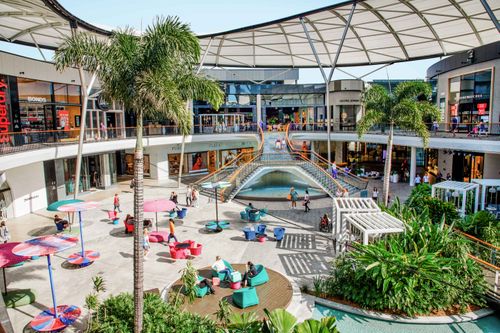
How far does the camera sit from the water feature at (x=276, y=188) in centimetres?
3036

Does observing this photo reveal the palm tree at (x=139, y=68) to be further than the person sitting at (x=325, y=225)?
No

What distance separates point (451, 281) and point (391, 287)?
2.17 m

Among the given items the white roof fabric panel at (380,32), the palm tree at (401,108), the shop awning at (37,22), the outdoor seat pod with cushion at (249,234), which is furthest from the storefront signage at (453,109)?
the shop awning at (37,22)

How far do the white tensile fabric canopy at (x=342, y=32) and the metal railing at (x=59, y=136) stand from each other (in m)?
7.00

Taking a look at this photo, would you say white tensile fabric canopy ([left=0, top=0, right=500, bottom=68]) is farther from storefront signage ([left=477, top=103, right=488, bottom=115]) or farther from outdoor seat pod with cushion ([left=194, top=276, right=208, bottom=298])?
outdoor seat pod with cushion ([left=194, top=276, right=208, bottom=298])

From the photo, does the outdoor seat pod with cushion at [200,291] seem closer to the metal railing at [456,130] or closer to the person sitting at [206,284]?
the person sitting at [206,284]

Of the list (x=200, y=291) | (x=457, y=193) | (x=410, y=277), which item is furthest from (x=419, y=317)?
(x=457, y=193)

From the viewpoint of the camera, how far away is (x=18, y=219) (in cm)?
2338

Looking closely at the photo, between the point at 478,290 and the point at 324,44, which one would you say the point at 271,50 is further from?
the point at 478,290

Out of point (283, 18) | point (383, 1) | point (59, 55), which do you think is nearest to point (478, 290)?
point (59, 55)

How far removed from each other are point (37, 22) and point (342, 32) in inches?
1067

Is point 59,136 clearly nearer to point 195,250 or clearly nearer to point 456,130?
point 195,250

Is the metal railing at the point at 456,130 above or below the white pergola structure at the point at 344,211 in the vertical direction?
above

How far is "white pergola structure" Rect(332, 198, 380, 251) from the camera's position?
54.1 ft
